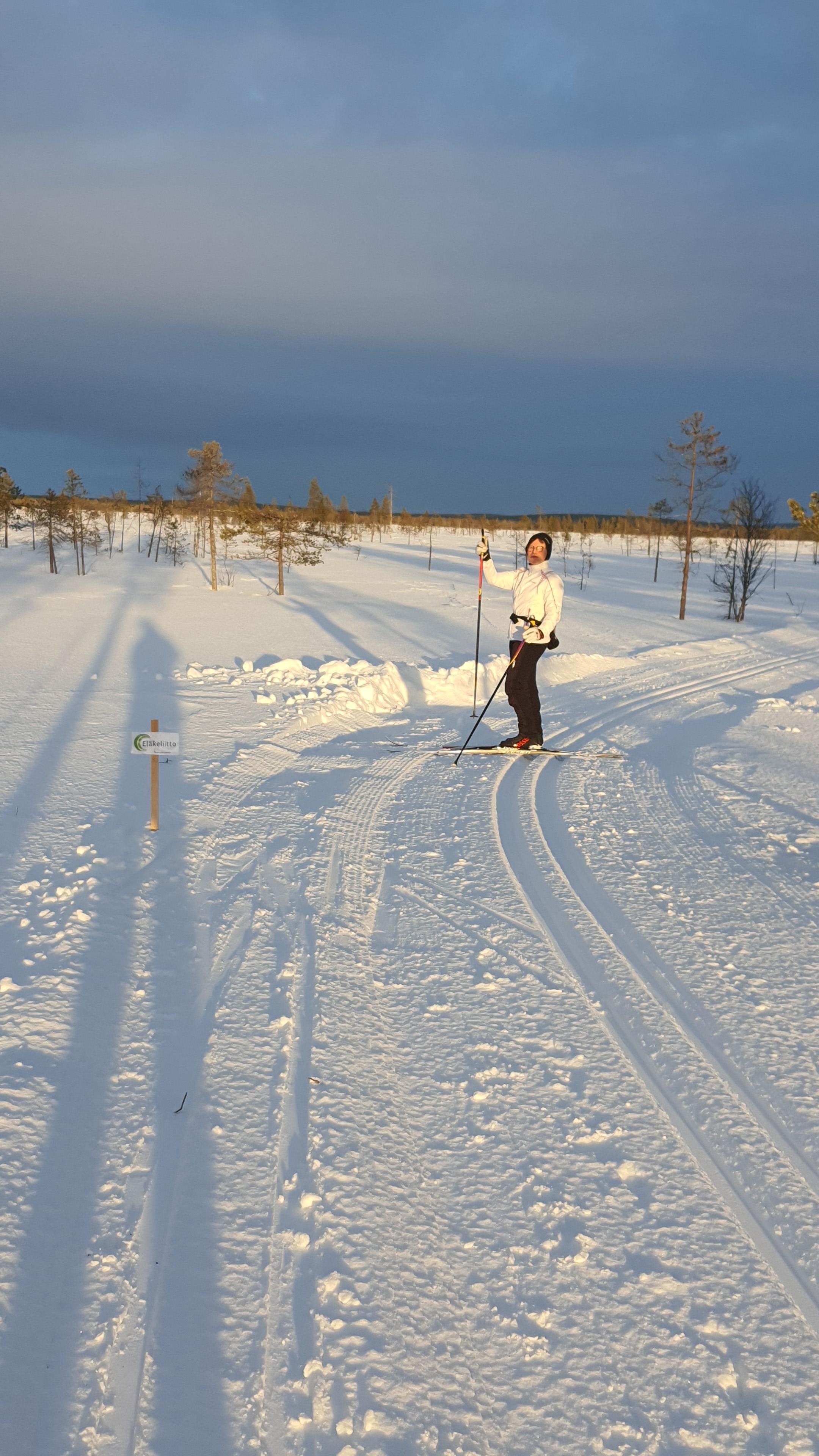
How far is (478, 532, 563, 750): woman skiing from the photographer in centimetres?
853

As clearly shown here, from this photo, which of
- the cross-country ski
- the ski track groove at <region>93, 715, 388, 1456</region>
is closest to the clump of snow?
the ski track groove at <region>93, 715, 388, 1456</region>

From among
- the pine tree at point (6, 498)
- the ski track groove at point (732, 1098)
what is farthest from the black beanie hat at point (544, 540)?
the pine tree at point (6, 498)

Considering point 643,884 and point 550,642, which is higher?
point 550,642

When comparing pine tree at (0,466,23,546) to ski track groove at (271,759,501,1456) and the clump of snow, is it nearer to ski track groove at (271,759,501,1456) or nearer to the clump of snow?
the clump of snow

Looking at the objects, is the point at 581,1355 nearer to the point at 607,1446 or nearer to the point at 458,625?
the point at 607,1446

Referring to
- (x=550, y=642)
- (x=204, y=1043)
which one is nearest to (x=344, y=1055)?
(x=204, y=1043)

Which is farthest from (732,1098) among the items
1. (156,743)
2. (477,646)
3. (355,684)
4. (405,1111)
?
(355,684)

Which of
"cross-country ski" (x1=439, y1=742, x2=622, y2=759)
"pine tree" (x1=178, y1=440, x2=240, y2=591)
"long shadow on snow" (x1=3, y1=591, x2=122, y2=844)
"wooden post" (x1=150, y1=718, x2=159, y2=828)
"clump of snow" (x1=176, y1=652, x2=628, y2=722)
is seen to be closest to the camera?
"wooden post" (x1=150, y1=718, x2=159, y2=828)

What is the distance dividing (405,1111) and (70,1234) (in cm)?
121

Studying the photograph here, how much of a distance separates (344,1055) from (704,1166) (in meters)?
1.46

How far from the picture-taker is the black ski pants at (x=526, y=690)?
8547 millimetres

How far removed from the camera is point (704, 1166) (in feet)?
9.66

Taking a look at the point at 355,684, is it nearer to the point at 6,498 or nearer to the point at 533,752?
the point at 533,752

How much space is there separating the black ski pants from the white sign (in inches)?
161
